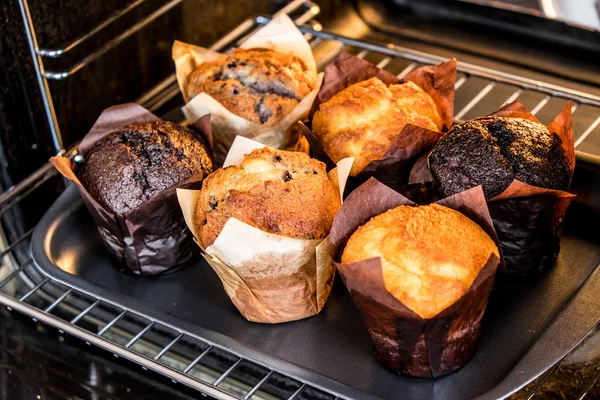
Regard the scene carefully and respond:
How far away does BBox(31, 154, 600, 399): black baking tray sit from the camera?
1.57 meters

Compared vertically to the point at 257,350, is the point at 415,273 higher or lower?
higher

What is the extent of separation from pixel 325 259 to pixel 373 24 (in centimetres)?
137

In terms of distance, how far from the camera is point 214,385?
5.08 ft

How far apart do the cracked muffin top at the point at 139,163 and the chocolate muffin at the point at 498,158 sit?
1.86 ft

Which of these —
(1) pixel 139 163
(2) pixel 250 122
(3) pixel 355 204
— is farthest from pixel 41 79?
(3) pixel 355 204

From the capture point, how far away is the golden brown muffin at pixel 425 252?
4.78 ft

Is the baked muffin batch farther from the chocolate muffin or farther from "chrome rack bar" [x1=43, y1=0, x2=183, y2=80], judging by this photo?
"chrome rack bar" [x1=43, y1=0, x2=183, y2=80]

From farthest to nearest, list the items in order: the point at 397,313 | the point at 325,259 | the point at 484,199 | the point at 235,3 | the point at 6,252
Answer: the point at 235,3
the point at 6,252
the point at 325,259
the point at 484,199
the point at 397,313

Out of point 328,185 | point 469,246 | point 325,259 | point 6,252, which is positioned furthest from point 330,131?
point 6,252

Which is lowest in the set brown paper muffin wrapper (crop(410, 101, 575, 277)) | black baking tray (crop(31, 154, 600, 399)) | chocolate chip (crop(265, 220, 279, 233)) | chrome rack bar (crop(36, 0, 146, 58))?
black baking tray (crop(31, 154, 600, 399))

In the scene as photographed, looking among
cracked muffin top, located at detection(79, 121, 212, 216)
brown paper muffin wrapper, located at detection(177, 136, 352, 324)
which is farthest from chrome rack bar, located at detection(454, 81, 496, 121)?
cracked muffin top, located at detection(79, 121, 212, 216)

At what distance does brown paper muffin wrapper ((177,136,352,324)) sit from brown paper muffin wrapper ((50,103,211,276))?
98 mm

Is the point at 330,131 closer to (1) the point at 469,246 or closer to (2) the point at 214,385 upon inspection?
(1) the point at 469,246

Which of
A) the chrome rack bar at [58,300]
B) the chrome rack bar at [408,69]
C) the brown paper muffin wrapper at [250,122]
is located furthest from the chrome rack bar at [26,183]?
the chrome rack bar at [408,69]
